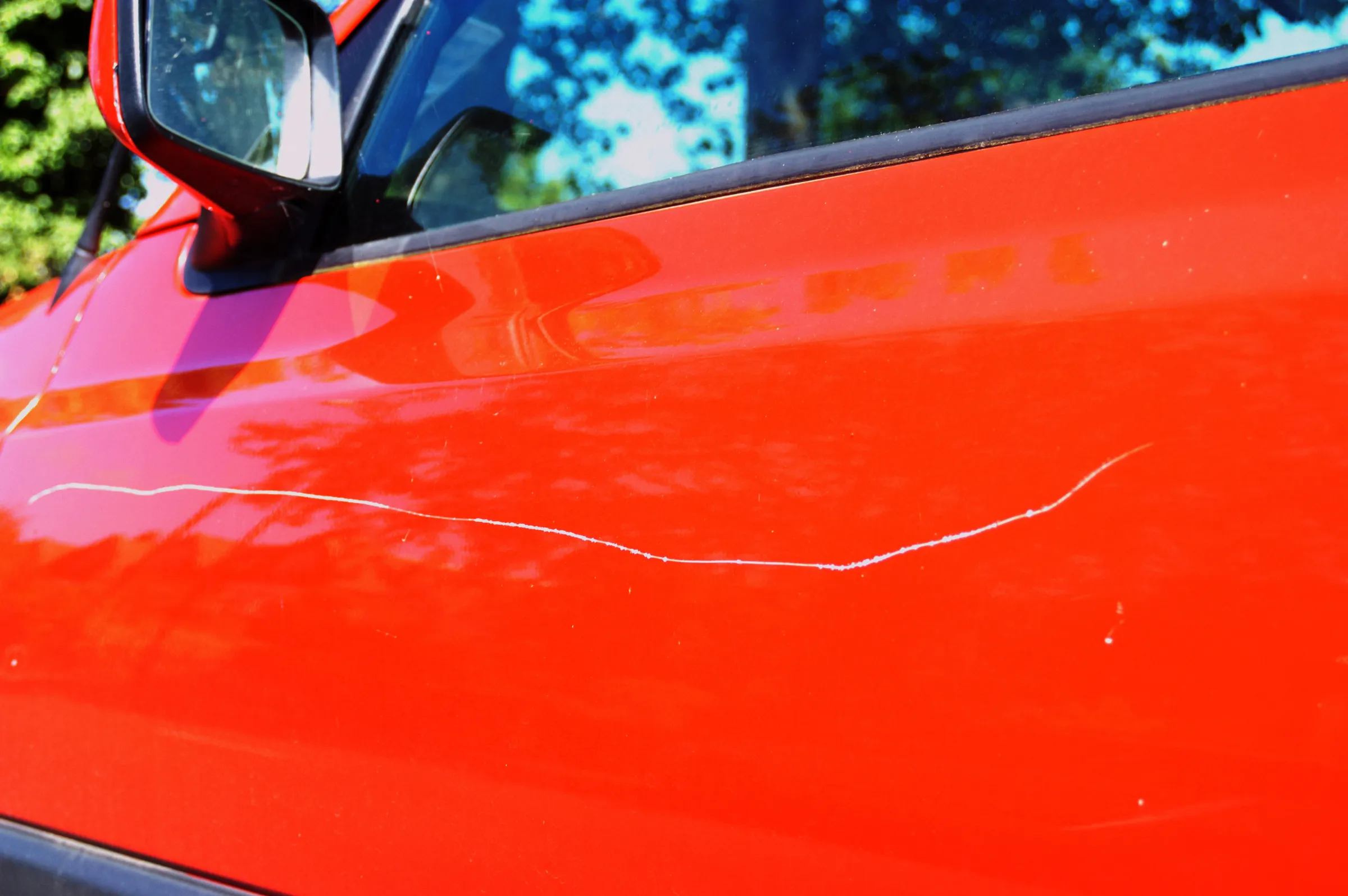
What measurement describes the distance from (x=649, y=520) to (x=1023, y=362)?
383 mm

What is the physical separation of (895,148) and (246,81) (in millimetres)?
988

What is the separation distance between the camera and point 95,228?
207 cm

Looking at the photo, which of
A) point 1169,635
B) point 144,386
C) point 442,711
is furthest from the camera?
point 144,386

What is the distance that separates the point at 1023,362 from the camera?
957 mm

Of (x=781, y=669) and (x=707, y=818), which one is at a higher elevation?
(x=781, y=669)

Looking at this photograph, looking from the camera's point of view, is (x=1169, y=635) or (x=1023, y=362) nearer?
(x=1169, y=635)

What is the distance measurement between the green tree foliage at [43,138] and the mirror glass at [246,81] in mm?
10477

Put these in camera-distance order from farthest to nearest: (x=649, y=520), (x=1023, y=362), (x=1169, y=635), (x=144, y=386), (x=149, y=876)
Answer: (x=144, y=386) → (x=149, y=876) → (x=649, y=520) → (x=1023, y=362) → (x=1169, y=635)

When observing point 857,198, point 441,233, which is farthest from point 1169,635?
point 441,233

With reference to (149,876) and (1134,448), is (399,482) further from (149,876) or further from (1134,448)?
(1134,448)

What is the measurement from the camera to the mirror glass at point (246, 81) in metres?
1.50

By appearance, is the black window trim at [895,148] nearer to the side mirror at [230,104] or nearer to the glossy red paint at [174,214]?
the side mirror at [230,104]

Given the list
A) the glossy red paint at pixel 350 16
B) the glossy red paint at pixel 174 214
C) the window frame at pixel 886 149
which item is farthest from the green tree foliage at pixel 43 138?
the window frame at pixel 886 149

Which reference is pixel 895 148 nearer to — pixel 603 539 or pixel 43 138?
pixel 603 539
